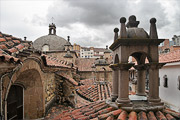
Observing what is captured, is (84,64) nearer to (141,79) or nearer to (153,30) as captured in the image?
(141,79)

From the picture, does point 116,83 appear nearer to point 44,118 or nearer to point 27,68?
point 27,68

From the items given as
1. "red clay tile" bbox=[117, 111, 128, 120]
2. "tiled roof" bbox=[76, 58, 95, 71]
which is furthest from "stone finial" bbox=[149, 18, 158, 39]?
"tiled roof" bbox=[76, 58, 95, 71]

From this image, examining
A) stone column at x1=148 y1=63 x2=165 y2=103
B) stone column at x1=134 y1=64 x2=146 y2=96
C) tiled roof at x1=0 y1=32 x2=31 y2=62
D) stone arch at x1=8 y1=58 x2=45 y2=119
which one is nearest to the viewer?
tiled roof at x1=0 y1=32 x2=31 y2=62

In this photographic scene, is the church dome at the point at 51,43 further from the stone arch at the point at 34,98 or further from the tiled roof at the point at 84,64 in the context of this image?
the stone arch at the point at 34,98

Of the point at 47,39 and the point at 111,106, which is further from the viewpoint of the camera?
the point at 47,39

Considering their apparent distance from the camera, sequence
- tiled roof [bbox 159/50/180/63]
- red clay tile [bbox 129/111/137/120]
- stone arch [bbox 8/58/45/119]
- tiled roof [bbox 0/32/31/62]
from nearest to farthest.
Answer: tiled roof [bbox 0/32/31/62], red clay tile [bbox 129/111/137/120], stone arch [bbox 8/58/45/119], tiled roof [bbox 159/50/180/63]

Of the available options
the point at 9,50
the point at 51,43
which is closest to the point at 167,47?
the point at 51,43

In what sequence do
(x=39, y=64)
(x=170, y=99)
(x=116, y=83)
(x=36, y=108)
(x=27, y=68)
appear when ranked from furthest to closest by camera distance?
(x=170, y=99) < (x=36, y=108) < (x=39, y=64) < (x=27, y=68) < (x=116, y=83)

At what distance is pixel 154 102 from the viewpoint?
3.01m

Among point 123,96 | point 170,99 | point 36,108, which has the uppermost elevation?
point 123,96

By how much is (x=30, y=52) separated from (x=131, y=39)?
10.3 feet

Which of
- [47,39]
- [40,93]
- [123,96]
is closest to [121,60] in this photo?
[123,96]

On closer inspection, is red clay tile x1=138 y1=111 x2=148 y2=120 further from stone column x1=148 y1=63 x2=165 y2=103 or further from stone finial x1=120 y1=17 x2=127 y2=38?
stone finial x1=120 y1=17 x2=127 y2=38

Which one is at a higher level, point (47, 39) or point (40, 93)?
point (47, 39)
